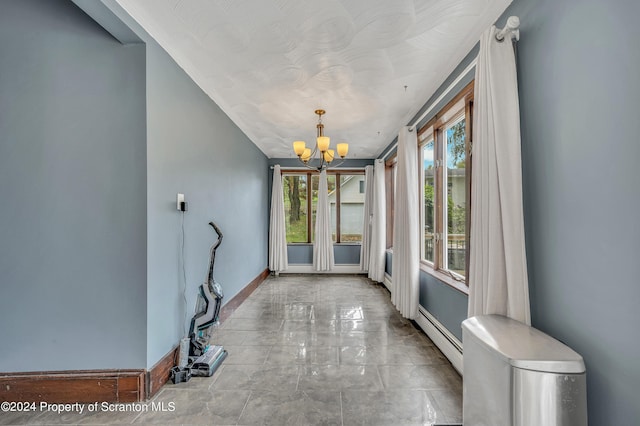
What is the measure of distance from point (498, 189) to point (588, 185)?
1.35 feet

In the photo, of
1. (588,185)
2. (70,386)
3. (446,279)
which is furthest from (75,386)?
(588,185)

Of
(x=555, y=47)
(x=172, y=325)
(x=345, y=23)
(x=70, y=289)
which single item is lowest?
(x=172, y=325)

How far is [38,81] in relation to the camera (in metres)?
1.96

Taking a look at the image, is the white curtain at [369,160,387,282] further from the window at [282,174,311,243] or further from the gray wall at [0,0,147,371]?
the gray wall at [0,0,147,371]

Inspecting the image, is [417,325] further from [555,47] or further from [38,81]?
[38,81]

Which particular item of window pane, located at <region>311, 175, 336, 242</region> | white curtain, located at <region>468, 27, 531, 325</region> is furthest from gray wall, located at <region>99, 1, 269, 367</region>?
window pane, located at <region>311, 175, 336, 242</region>

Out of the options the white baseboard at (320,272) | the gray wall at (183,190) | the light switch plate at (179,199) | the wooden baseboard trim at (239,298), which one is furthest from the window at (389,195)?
the light switch plate at (179,199)

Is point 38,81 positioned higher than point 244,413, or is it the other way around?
point 38,81

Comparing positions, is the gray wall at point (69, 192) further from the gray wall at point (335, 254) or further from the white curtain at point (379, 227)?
the gray wall at point (335, 254)

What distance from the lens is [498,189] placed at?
156 centimetres

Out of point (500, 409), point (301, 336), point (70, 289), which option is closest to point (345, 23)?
point (500, 409)

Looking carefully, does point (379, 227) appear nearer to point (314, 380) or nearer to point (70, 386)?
point (314, 380)

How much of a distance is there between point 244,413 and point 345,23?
8.65 ft

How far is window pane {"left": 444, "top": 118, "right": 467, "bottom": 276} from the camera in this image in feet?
8.72
